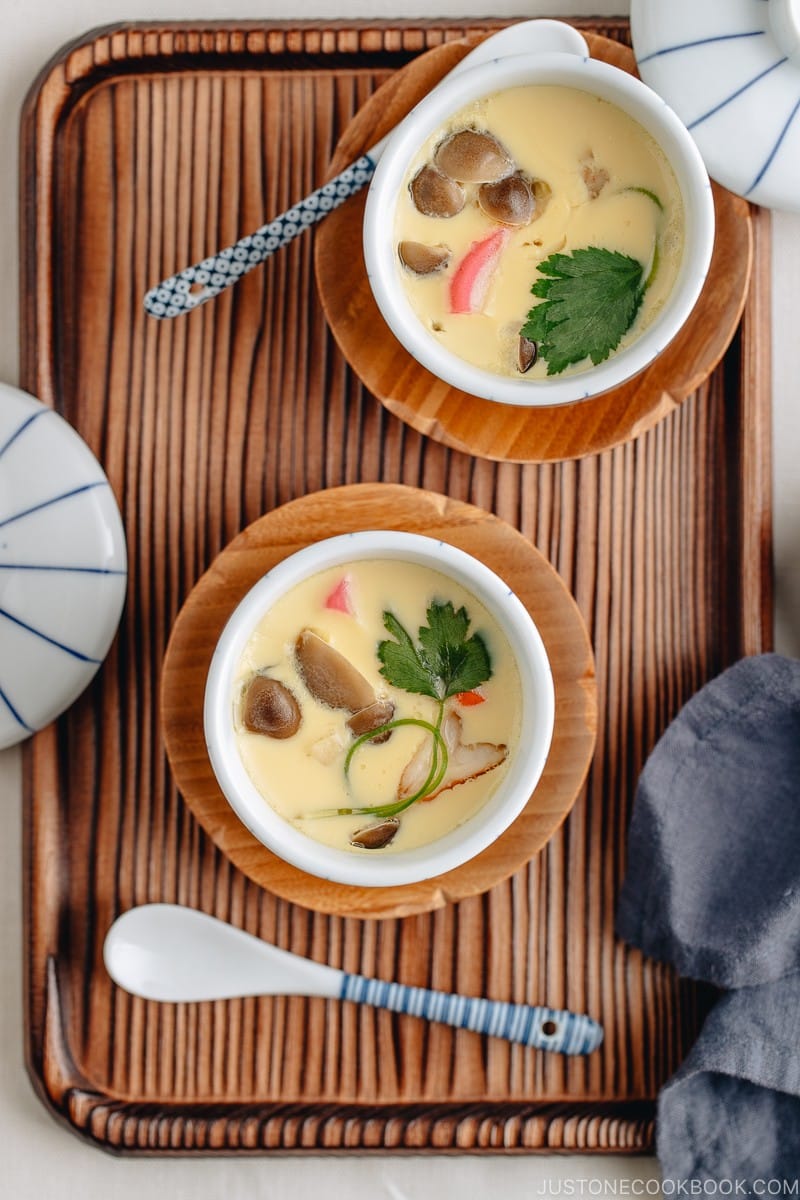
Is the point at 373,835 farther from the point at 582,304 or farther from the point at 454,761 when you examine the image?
the point at 582,304

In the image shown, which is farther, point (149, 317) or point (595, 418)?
point (149, 317)

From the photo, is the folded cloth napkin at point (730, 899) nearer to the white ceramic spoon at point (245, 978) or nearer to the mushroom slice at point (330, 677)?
the white ceramic spoon at point (245, 978)

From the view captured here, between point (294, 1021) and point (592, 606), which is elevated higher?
point (592, 606)

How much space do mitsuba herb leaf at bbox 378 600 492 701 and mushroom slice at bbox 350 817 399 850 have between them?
13cm

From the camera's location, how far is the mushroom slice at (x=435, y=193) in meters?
1.06

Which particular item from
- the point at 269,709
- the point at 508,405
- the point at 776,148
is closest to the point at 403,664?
the point at 269,709

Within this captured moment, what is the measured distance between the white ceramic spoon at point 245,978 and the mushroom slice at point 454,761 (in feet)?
0.91

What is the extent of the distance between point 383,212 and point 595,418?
29 cm

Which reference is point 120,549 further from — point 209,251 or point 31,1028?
point 31,1028

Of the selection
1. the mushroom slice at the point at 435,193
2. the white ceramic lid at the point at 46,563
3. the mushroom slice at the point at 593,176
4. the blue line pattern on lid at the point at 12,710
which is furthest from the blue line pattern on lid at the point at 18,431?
the mushroom slice at the point at 593,176

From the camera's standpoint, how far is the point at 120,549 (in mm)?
1159

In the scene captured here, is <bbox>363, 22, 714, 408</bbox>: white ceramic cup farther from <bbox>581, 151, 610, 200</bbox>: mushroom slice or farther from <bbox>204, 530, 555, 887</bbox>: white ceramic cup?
<bbox>204, 530, 555, 887</bbox>: white ceramic cup

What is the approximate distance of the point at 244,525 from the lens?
3.97ft

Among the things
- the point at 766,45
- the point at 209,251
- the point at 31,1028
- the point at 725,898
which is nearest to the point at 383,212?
the point at 209,251
